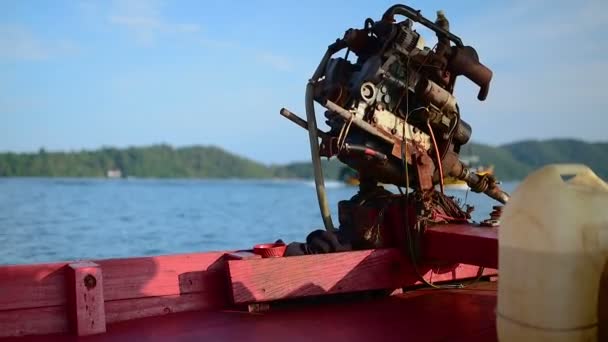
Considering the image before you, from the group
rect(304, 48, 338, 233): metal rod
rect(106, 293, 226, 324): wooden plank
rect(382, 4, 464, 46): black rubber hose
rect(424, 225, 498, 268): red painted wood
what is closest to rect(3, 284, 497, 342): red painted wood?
rect(106, 293, 226, 324): wooden plank

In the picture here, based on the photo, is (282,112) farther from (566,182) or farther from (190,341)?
(566,182)

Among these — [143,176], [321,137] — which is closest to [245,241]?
[321,137]

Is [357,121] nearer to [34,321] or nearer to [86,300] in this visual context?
[86,300]

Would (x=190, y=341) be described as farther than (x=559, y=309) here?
Yes

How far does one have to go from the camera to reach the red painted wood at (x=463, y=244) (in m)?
3.13

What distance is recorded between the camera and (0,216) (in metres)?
19.7

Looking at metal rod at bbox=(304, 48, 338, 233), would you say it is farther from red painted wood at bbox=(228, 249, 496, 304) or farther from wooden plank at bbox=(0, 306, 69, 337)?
wooden plank at bbox=(0, 306, 69, 337)

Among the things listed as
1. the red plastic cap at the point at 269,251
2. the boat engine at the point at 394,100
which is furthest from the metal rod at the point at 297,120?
the red plastic cap at the point at 269,251

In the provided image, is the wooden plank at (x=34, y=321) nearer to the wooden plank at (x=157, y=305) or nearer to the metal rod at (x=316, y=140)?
the wooden plank at (x=157, y=305)

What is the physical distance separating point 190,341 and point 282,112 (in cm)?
158

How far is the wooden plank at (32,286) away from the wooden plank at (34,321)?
28 millimetres

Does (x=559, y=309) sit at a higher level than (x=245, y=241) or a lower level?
higher

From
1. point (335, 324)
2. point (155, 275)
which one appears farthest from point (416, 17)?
point (155, 275)

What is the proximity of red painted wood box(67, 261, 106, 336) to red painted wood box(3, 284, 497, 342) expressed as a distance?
62mm
